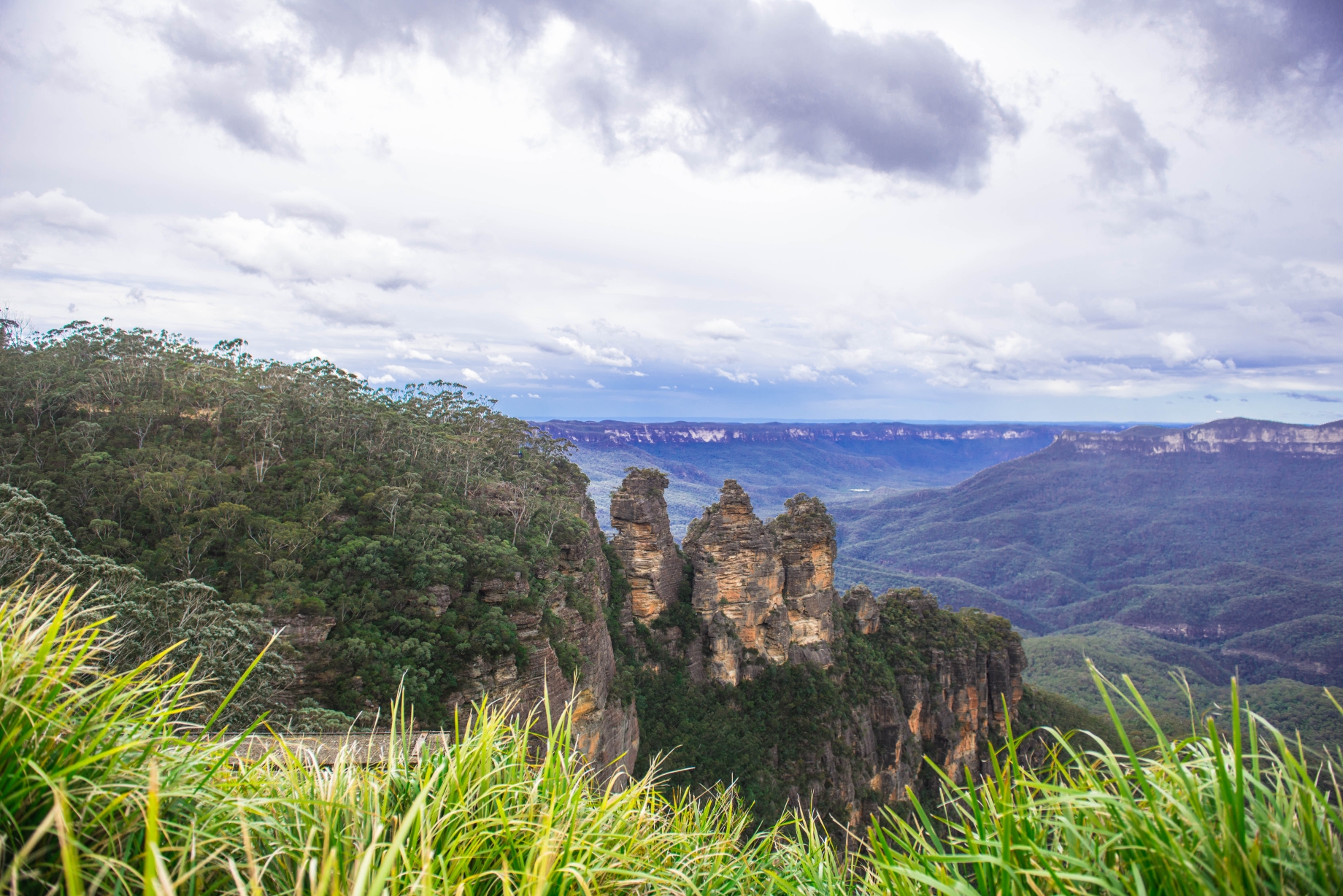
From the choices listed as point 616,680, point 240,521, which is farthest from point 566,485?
point 240,521

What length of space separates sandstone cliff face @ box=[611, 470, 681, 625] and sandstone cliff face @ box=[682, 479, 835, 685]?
3152mm

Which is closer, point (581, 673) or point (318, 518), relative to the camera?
point (318, 518)

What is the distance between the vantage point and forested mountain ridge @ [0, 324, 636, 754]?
21453mm

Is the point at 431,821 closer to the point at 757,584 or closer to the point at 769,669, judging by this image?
the point at 757,584

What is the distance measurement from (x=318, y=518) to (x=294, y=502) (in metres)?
2.22

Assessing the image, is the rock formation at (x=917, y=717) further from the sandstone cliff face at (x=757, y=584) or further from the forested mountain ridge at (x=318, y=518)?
the forested mountain ridge at (x=318, y=518)

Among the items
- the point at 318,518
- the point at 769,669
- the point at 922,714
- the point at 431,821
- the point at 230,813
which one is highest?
the point at 230,813

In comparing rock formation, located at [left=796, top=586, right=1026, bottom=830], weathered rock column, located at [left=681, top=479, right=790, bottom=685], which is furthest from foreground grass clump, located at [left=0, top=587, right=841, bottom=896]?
rock formation, located at [left=796, top=586, right=1026, bottom=830]

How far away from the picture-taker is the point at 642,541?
40531mm

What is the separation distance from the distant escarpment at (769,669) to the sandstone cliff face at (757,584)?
0.10m

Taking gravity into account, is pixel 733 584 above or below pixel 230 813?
below

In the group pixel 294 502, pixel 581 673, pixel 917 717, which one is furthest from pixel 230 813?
pixel 917 717

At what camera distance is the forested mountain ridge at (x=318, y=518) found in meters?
21.5

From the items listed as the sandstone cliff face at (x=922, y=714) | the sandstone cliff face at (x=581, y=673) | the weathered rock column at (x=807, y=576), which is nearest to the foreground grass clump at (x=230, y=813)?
the sandstone cliff face at (x=581, y=673)
